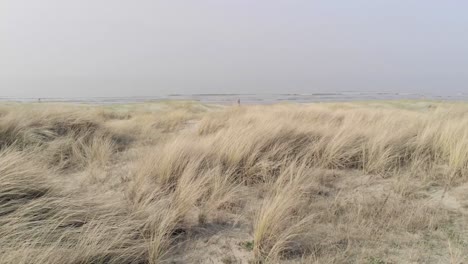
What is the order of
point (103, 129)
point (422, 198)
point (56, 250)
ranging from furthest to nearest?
1. point (103, 129)
2. point (422, 198)
3. point (56, 250)

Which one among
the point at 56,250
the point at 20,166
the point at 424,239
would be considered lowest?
the point at 424,239

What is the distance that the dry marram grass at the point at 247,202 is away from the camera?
2.62 m

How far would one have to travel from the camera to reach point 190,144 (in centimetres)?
511

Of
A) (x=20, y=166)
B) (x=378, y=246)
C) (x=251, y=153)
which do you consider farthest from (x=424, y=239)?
(x=20, y=166)

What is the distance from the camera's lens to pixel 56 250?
2314 millimetres

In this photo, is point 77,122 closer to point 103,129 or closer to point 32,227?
point 103,129

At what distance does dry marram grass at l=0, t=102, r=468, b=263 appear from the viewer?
2617 mm

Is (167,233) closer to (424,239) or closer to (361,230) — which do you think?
(361,230)

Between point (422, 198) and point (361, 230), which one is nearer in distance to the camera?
point (361, 230)

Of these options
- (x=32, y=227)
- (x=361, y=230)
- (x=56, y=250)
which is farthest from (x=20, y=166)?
(x=361, y=230)

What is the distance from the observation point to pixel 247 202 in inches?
146

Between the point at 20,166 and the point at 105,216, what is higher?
the point at 20,166

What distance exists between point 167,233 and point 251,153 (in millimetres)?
2284

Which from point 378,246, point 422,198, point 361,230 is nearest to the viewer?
point 378,246
